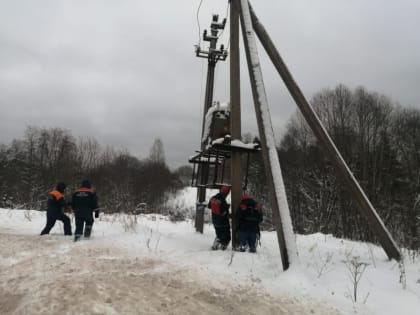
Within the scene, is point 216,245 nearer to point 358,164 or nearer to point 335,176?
point 335,176

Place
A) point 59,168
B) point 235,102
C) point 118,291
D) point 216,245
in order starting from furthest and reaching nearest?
point 59,168
point 235,102
point 216,245
point 118,291

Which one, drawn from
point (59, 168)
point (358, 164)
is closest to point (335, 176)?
point (358, 164)

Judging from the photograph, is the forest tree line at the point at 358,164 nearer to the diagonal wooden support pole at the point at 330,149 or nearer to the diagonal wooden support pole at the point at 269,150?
the diagonal wooden support pole at the point at 330,149

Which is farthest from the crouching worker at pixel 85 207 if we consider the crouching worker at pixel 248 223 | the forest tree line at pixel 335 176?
the forest tree line at pixel 335 176

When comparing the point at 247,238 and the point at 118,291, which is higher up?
the point at 247,238

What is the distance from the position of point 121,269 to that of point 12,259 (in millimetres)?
2115

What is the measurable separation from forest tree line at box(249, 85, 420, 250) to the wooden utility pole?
1545 cm

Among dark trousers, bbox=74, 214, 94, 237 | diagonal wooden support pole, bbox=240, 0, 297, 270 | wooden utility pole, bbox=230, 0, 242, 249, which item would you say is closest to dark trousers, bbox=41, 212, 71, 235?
dark trousers, bbox=74, 214, 94, 237

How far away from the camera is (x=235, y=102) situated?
701cm

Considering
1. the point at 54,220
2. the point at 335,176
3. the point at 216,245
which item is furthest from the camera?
the point at 335,176

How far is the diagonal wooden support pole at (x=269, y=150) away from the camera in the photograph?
5.20 meters

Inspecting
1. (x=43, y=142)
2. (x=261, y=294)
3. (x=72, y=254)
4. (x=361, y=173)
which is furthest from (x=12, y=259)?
(x=43, y=142)

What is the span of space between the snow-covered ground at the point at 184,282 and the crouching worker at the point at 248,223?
0.42 m

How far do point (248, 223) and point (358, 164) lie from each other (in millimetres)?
20975
